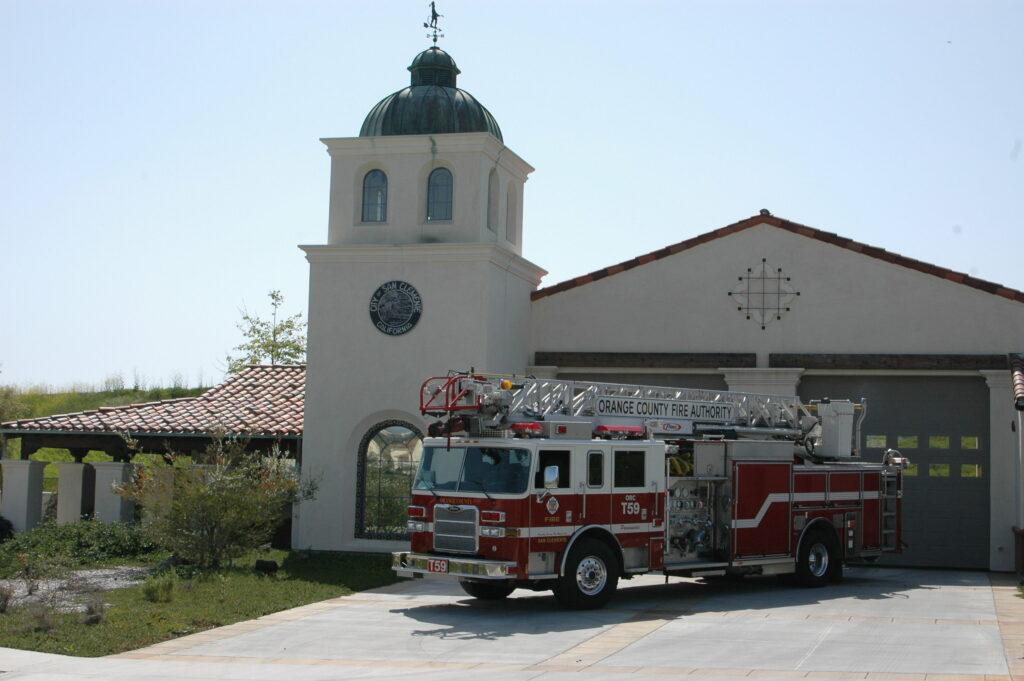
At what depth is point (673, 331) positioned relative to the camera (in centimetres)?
2502

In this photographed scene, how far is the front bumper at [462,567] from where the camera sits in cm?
1603

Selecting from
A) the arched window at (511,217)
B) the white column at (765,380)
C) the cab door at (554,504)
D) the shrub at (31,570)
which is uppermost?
the arched window at (511,217)

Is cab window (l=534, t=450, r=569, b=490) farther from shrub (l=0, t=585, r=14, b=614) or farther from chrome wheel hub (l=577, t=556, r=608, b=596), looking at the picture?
shrub (l=0, t=585, r=14, b=614)

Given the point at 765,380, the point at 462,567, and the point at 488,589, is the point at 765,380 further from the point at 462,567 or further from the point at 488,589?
the point at 462,567

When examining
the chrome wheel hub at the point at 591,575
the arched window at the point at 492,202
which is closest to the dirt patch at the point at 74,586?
Result: the chrome wheel hub at the point at 591,575

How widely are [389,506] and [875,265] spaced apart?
10.5 meters

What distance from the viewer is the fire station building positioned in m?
23.4

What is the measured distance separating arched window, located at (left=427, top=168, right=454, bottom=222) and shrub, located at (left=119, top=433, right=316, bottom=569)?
600cm

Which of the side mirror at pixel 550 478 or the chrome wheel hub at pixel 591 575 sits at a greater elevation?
the side mirror at pixel 550 478

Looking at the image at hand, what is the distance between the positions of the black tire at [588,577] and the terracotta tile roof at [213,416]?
9407 mm

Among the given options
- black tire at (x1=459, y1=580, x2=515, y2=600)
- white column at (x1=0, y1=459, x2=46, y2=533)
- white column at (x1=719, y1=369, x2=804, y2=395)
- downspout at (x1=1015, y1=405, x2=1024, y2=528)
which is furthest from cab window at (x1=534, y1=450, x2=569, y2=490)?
white column at (x1=0, y1=459, x2=46, y2=533)

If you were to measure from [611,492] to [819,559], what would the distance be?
16.3ft

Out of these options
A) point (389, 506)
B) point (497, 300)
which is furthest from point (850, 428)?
point (389, 506)

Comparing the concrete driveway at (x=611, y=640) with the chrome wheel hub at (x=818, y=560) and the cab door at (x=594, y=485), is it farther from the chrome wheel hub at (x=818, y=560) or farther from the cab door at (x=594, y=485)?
the cab door at (x=594, y=485)
